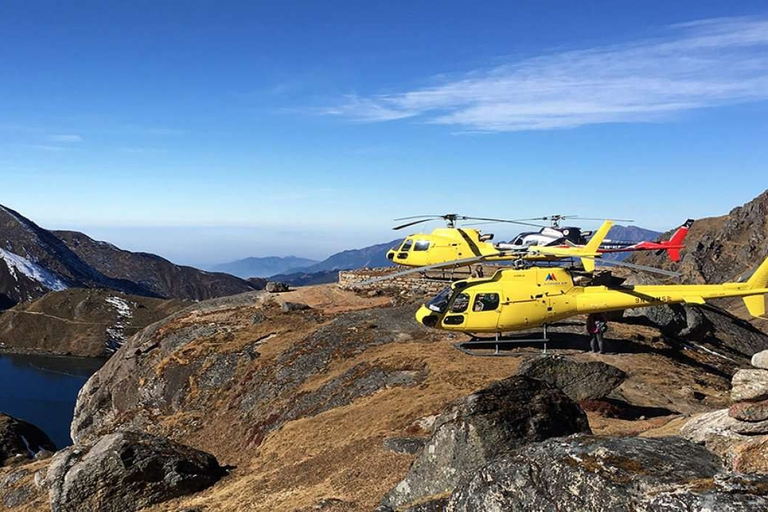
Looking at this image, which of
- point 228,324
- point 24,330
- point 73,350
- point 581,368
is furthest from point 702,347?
point 24,330

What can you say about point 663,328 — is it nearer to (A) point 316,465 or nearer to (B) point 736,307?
(A) point 316,465

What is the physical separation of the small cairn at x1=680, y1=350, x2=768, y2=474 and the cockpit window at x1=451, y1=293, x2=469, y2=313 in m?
13.1

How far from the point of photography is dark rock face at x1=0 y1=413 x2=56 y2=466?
36.7m

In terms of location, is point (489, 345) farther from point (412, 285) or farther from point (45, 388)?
point (45, 388)

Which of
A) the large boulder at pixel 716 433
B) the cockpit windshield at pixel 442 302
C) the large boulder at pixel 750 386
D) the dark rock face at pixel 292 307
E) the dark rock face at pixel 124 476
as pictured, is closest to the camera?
the large boulder at pixel 716 433

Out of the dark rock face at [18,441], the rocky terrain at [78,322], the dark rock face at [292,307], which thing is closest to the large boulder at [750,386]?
the dark rock face at [292,307]

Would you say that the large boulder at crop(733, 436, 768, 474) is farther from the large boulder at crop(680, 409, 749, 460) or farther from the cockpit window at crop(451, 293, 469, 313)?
the cockpit window at crop(451, 293, 469, 313)

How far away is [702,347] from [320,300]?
30986mm

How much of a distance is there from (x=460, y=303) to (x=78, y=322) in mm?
188221

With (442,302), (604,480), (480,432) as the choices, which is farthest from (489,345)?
(604,480)

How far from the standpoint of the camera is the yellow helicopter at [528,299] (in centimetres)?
2673

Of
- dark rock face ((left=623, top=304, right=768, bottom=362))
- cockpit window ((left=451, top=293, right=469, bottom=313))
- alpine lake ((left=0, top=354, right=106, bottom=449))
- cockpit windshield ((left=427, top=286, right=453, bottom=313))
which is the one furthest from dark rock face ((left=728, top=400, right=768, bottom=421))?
alpine lake ((left=0, top=354, right=106, bottom=449))

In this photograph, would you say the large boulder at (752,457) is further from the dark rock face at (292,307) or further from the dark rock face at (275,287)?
the dark rock face at (275,287)

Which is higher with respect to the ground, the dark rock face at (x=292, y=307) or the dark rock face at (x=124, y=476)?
the dark rock face at (x=292, y=307)
